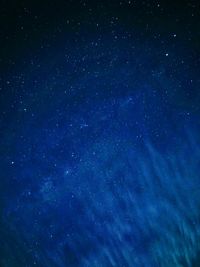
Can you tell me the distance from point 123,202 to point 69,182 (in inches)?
24.5

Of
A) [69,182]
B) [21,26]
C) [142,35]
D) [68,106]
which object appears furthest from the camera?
[69,182]

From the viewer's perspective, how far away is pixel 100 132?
3.33m

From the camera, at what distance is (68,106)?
10.4 ft

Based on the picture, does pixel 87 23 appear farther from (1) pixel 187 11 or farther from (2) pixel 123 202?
(2) pixel 123 202

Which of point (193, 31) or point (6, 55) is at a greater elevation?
point (6, 55)

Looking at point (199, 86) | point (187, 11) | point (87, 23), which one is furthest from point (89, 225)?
point (187, 11)

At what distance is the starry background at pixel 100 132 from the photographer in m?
2.86

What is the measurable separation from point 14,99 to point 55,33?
0.72 metres

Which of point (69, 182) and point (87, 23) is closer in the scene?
point (87, 23)

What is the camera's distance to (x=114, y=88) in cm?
319

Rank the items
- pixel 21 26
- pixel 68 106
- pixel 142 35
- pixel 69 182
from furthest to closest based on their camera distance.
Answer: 1. pixel 69 182
2. pixel 68 106
3. pixel 142 35
4. pixel 21 26

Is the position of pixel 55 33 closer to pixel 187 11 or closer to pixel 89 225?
pixel 187 11

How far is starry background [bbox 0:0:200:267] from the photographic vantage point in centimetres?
286

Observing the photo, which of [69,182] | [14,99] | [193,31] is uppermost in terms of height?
[14,99]
